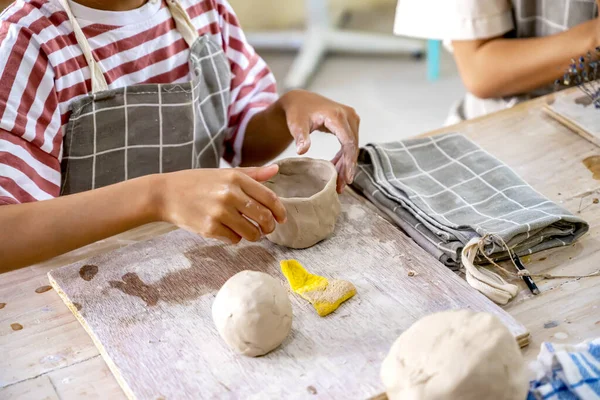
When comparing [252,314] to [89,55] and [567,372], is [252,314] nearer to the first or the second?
[567,372]

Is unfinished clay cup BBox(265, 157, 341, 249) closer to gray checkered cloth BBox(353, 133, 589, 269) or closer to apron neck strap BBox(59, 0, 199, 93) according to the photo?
gray checkered cloth BBox(353, 133, 589, 269)

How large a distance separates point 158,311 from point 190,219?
0.12m

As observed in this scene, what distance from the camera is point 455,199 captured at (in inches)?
40.4

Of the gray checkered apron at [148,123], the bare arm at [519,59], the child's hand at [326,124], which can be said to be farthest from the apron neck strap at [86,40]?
the bare arm at [519,59]

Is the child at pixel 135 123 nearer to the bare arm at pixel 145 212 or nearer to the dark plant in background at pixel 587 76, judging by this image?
the bare arm at pixel 145 212

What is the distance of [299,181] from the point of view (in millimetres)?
1036

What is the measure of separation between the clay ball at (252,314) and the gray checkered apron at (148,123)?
1.32 feet

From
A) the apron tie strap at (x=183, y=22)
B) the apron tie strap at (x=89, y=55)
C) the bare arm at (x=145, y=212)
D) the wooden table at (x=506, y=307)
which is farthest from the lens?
the apron tie strap at (x=183, y=22)

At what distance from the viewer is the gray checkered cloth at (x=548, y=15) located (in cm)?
140

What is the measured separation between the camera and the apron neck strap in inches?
41.5

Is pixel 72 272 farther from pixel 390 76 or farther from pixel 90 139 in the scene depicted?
pixel 390 76

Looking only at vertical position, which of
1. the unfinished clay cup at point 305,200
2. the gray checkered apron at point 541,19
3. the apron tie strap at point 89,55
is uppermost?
the apron tie strap at point 89,55

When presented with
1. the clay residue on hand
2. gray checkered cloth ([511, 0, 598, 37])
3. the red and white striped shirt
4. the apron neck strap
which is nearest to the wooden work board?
the clay residue on hand

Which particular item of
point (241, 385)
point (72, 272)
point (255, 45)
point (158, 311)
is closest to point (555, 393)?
point (241, 385)
